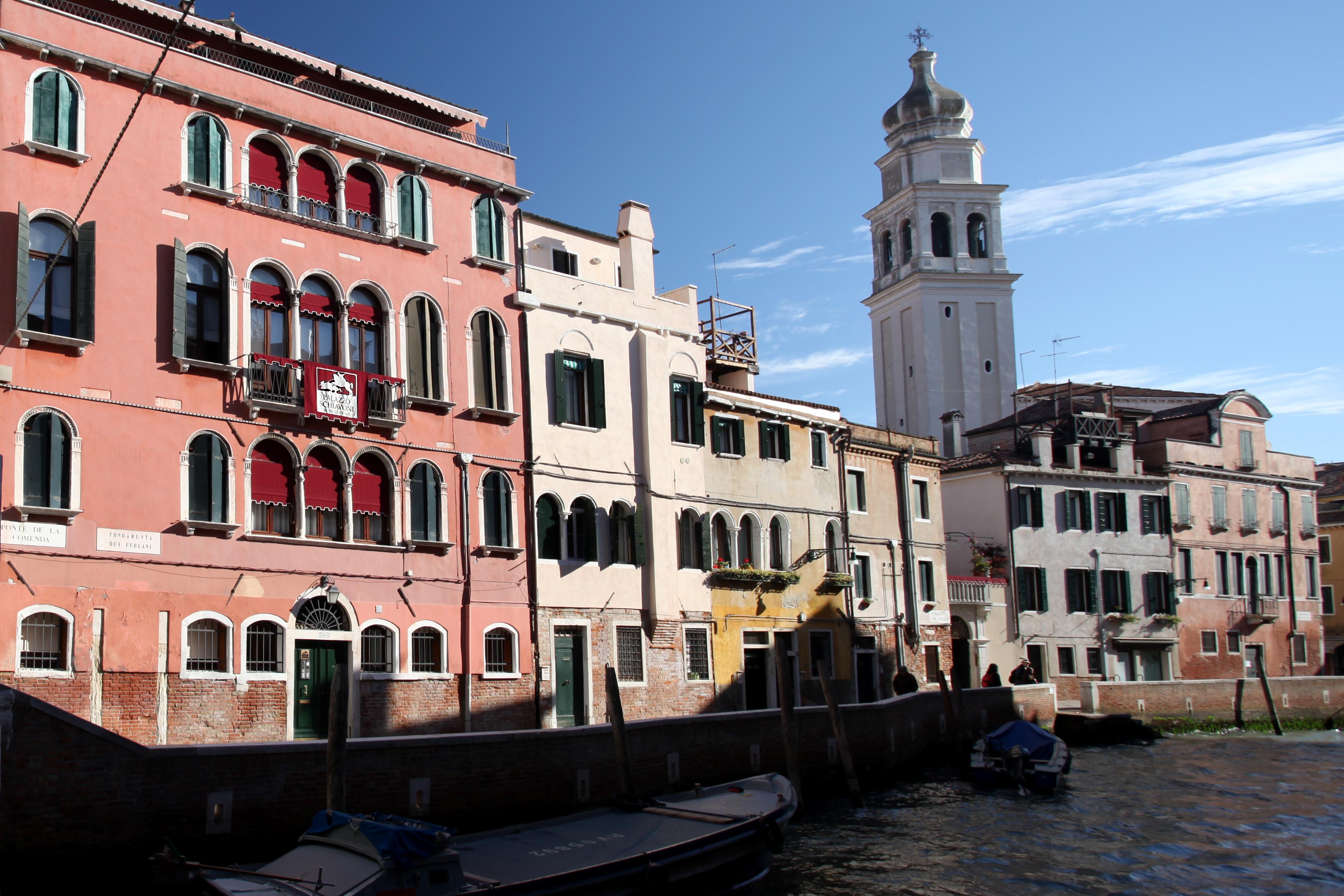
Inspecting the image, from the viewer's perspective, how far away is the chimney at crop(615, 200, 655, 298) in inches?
1093

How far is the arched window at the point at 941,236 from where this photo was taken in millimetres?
60969

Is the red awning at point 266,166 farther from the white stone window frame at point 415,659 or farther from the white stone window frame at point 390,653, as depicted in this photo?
the white stone window frame at point 415,659

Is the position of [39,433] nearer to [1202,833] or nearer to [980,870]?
[980,870]

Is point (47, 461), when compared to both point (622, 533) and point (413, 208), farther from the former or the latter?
point (622, 533)

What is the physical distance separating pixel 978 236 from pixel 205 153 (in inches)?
1814

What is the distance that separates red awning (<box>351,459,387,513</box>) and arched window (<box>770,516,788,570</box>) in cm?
1066

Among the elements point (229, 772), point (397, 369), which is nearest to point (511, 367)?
point (397, 369)

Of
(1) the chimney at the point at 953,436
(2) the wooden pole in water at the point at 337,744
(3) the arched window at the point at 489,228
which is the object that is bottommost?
(2) the wooden pole in water at the point at 337,744

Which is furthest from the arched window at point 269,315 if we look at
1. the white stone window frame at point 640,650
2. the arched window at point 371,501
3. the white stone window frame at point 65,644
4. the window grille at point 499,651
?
the white stone window frame at point 640,650

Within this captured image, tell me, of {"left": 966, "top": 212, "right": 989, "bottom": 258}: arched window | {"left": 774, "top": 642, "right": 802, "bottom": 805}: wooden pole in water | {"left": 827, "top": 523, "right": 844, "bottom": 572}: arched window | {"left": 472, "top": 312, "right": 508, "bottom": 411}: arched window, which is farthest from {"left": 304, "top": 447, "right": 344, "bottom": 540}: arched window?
{"left": 966, "top": 212, "right": 989, "bottom": 258}: arched window

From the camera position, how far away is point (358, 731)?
2095cm

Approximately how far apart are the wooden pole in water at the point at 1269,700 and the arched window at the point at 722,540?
2113 centimetres

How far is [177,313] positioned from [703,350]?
1182cm

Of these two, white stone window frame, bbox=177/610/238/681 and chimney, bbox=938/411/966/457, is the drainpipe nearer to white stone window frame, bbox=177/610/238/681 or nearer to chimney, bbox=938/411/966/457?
white stone window frame, bbox=177/610/238/681
